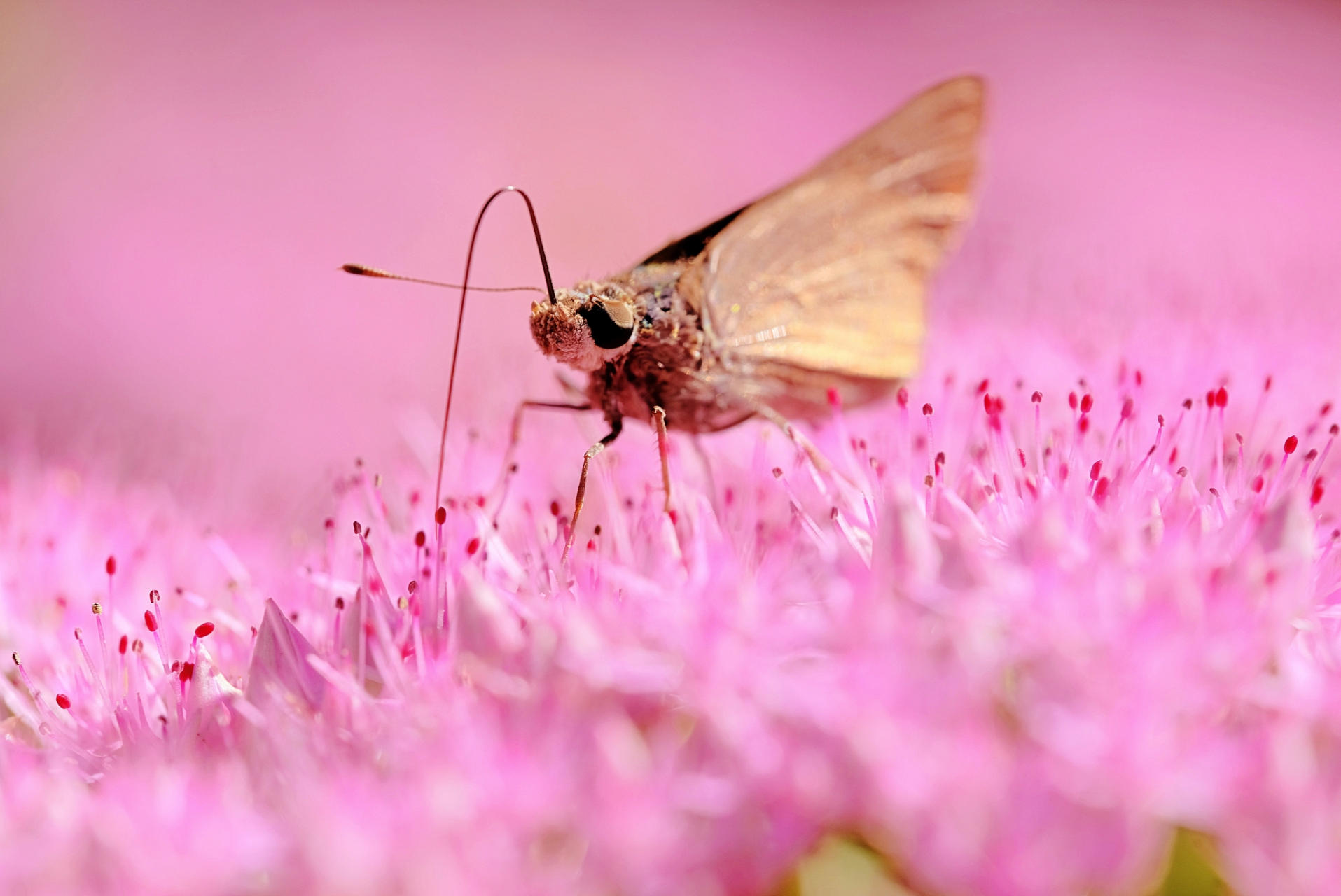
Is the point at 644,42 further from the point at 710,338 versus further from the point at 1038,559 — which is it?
the point at 1038,559

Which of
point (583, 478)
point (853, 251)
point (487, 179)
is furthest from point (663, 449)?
point (487, 179)

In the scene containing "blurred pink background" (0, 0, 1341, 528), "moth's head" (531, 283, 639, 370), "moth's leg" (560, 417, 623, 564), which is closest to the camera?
"moth's leg" (560, 417, 623, 564)

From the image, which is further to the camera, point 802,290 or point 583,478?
point 802,290

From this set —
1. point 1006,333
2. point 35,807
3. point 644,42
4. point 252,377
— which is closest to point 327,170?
point 252,377

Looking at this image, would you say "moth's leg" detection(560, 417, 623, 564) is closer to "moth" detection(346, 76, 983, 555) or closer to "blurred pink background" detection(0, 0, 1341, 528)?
"moth" detection(346, 76, 983, 555)

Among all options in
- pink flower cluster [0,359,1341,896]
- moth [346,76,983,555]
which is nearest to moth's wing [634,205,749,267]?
moth [346,76,983,555]

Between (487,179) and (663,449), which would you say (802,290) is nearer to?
(663,449)

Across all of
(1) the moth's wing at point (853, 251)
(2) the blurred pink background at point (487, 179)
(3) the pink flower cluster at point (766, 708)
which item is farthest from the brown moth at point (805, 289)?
(2) the blurred pink background at point (487, 179)

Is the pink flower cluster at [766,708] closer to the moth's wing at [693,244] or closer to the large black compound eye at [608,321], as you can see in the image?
the large black compound eye at [608,321]
